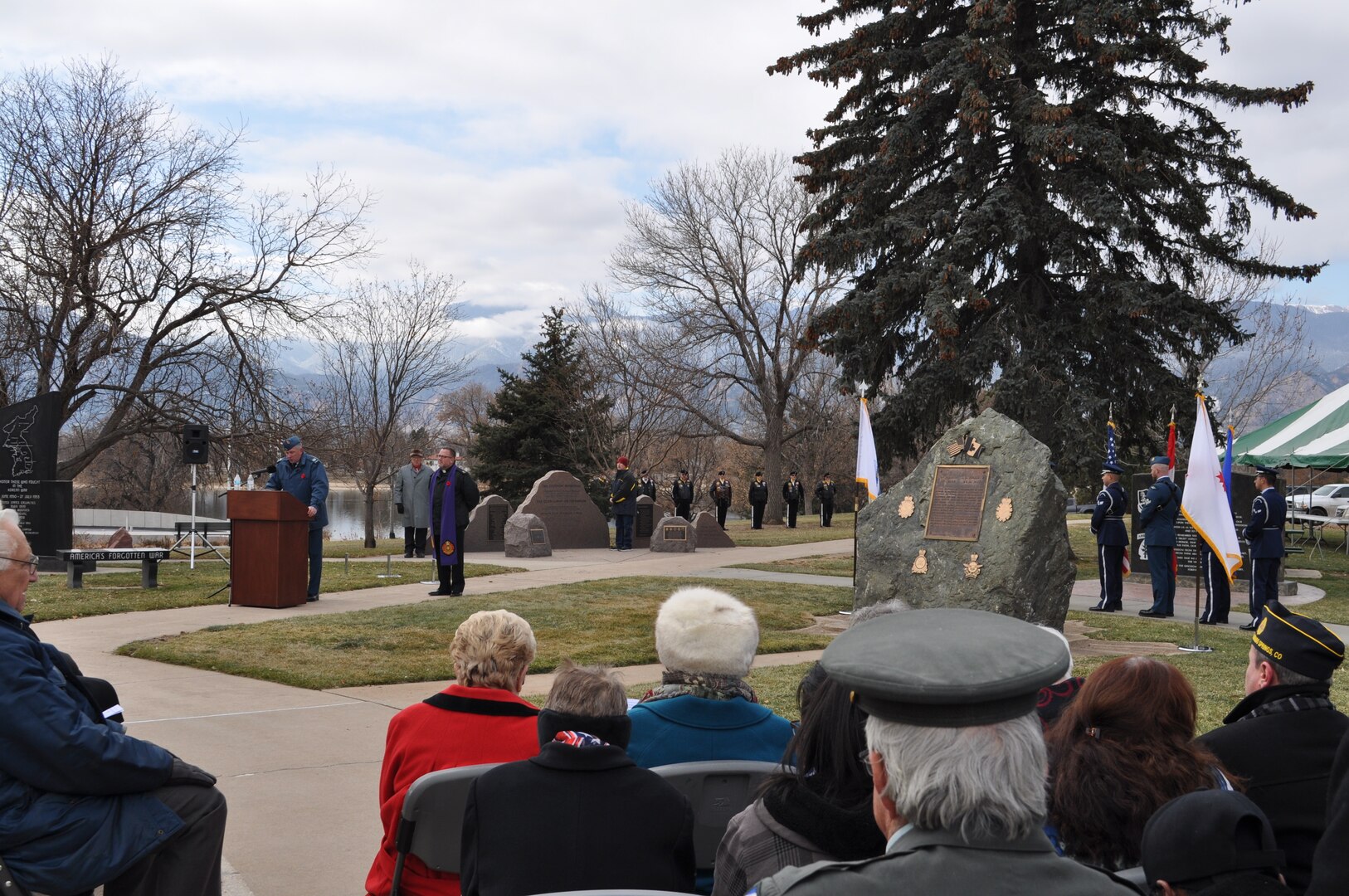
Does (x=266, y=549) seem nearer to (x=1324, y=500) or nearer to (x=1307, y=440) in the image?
(x=1307, y=440)

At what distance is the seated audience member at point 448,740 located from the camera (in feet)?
12.0

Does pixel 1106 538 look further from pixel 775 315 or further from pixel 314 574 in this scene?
pixel 775 315

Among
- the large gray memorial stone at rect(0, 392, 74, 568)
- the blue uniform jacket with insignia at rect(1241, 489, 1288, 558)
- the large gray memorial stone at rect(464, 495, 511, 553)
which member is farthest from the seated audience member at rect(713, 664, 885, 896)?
the large gray memorial stone at rect(464, 495, 511, 553)

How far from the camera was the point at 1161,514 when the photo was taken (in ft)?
48.3

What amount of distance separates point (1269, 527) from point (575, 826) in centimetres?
1319

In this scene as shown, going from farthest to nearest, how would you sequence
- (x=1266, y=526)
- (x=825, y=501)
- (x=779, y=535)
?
1. (x=825, y=501)
2. (x=779, y=535)
3. (x=1266, y=526)

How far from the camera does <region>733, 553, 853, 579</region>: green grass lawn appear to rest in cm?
1891

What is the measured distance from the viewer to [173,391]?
2288 centimetres

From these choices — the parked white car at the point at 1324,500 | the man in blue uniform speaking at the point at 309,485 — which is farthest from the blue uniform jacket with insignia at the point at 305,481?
the parked white car at the point at 1324,500

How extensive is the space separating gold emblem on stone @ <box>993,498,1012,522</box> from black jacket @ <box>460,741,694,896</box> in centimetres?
821

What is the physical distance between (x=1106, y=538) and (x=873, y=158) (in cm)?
1036

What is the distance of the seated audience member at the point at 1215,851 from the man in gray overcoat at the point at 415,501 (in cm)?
1953

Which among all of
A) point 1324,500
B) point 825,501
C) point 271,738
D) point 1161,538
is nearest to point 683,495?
point 825,501

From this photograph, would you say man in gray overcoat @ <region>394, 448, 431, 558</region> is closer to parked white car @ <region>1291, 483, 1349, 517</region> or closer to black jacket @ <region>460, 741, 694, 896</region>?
black jacket @ <region>460, 741, 694, 896</region>
